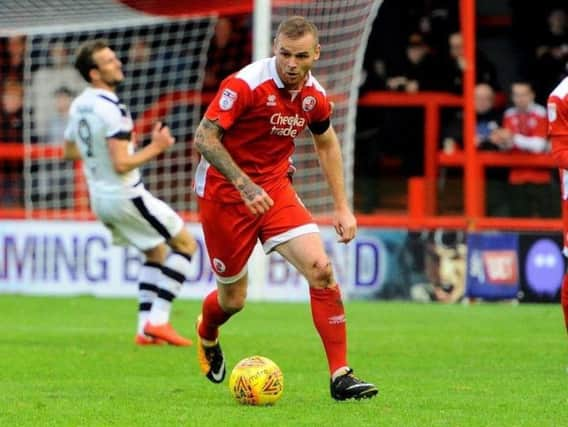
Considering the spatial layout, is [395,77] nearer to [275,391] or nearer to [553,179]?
[553,179]

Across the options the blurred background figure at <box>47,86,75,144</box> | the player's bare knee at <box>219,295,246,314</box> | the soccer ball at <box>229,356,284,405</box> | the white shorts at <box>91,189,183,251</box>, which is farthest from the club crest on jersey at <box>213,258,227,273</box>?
the blurred background figure at <box>47,86,75,144</box>

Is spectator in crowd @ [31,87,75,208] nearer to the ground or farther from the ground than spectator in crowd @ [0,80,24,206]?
nearer to the ground

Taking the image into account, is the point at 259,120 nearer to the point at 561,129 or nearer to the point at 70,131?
the point at 561,129

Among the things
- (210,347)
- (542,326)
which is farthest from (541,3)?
(210,347)

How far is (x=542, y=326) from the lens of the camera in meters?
13.3

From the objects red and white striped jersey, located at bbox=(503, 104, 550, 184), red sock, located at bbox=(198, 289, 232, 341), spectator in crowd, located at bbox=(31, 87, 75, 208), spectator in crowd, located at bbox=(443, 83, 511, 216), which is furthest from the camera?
spectator in crowd, located at bbox=(31, 87, 75, 208)

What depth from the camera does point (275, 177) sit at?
8.35m

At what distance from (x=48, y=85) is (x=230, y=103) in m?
10.2

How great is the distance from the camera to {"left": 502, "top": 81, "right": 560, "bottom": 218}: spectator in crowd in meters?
16.3

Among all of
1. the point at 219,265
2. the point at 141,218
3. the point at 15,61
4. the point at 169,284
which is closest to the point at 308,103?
the point at 219,265

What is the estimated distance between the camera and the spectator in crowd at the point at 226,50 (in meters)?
18.1

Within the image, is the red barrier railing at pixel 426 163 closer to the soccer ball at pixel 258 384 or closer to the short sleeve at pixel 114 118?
the short sleeve at pixel 114 118

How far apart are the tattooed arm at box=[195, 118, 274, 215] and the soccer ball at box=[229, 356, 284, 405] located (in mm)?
766

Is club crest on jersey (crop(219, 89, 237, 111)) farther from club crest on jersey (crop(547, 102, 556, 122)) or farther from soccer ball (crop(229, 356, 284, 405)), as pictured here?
club crest on jersey (crop(547, 102, 556, 122))
